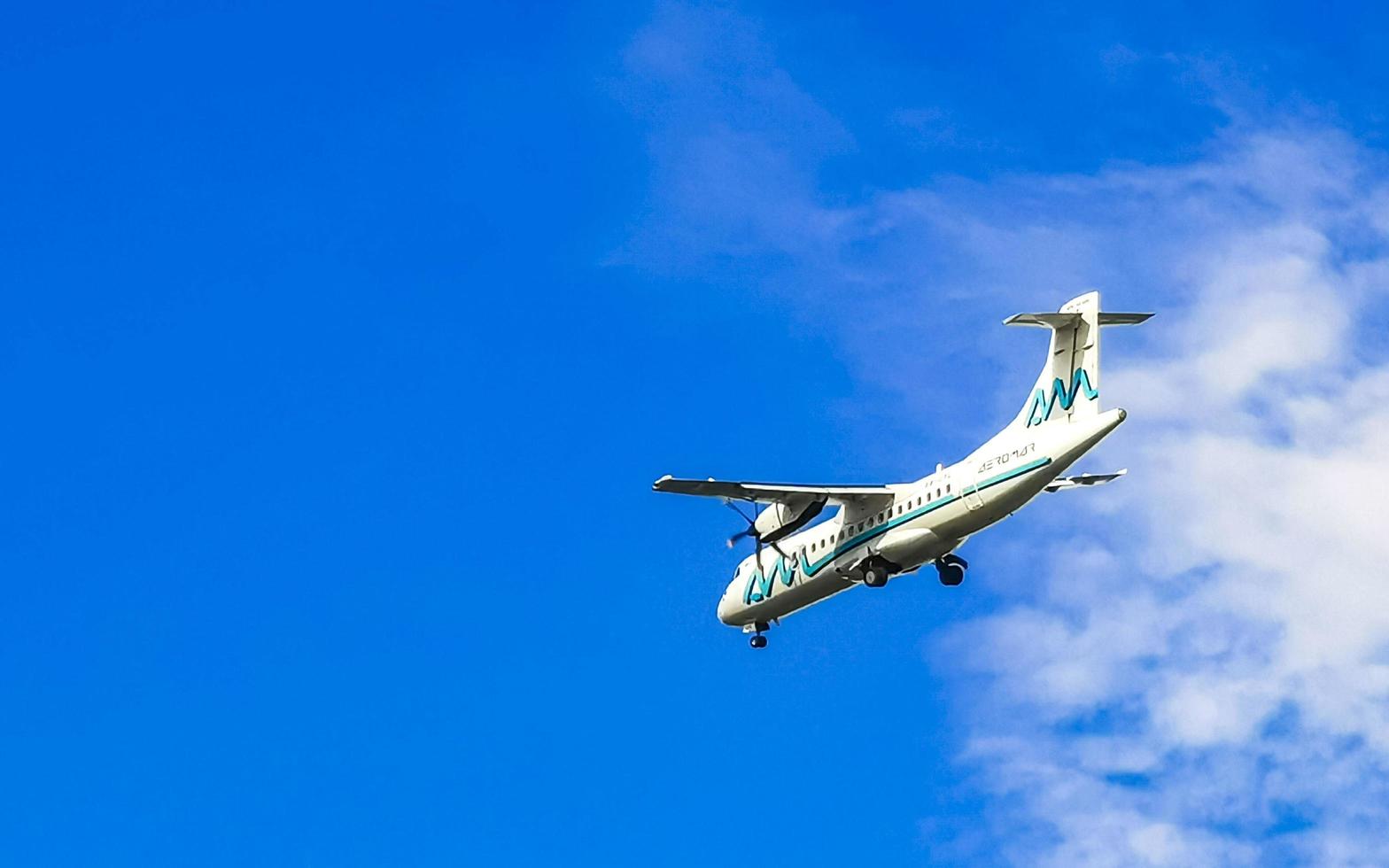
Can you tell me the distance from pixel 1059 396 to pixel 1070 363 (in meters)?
1.08

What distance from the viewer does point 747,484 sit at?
222ft

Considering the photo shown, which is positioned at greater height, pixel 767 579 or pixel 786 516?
pixel 786 516

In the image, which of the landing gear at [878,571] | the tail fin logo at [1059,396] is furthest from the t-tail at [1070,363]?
the landing gear at [878,571]

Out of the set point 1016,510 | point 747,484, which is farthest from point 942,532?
point 747,484

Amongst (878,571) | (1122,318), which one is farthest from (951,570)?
(1122,318)

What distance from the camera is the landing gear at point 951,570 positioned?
67.2 meters

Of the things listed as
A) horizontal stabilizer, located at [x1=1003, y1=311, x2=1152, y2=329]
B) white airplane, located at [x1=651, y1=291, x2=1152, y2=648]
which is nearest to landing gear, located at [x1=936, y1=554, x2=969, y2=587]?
white airplane, located at [x1=651, y1=291, x2=1152, y2=648]

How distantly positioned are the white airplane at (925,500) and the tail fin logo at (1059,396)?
0.04 meters

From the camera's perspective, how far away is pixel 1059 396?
6297cm

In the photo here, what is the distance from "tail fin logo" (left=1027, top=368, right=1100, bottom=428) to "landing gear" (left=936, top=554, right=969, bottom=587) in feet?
20.1

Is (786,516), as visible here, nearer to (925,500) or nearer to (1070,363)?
(925,500)

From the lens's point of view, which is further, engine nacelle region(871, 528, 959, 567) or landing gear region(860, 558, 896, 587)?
landing gear region(860, 558, 896, 587)

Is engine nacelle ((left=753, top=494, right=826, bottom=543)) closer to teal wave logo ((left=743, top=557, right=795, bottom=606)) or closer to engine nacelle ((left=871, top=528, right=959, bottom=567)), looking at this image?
teal wave logo ((left=743, top=557, right=795, bottom=606))

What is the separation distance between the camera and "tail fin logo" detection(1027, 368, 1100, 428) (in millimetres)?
62438
